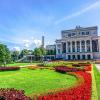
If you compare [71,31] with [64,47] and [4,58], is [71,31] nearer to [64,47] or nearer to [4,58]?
[64,47]

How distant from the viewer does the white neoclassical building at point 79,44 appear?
76.3 metres

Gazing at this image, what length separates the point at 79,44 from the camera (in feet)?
261

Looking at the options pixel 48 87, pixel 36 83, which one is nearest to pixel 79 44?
pixel 36 83

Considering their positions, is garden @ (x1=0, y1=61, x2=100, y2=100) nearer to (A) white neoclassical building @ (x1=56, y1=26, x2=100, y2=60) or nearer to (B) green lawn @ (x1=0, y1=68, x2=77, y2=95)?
(B) green lawn @ (x1=0, y1=68, x2=77, y2=95)

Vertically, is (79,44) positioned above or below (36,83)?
above

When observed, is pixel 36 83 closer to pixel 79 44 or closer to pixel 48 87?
pixel 48 87

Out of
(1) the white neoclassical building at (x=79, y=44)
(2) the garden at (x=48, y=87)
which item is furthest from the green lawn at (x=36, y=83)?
(1) the white neoclassical building at (x=79, y=44)

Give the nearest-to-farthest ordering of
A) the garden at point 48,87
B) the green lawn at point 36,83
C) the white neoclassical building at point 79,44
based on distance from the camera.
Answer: the garden at point 48,87 < the green lawn at point 36,83 < the white neoclassical building at point 79,44

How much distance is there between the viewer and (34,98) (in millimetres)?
7926

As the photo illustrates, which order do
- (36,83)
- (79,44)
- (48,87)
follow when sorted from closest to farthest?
(48,87), (36,83), (79,44)

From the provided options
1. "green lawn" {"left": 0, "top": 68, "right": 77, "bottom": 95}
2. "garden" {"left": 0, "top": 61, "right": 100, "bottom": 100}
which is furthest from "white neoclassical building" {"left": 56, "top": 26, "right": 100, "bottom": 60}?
"green lawn" {"left": 0, "top": 68, "right": 77, "bottom": 95}

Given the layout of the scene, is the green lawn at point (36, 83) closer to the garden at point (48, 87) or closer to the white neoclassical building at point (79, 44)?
the garden at point (48, 87)

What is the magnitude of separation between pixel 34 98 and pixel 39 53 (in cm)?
6203

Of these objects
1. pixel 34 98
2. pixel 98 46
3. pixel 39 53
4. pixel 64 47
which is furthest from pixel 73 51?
pixel 34 98
